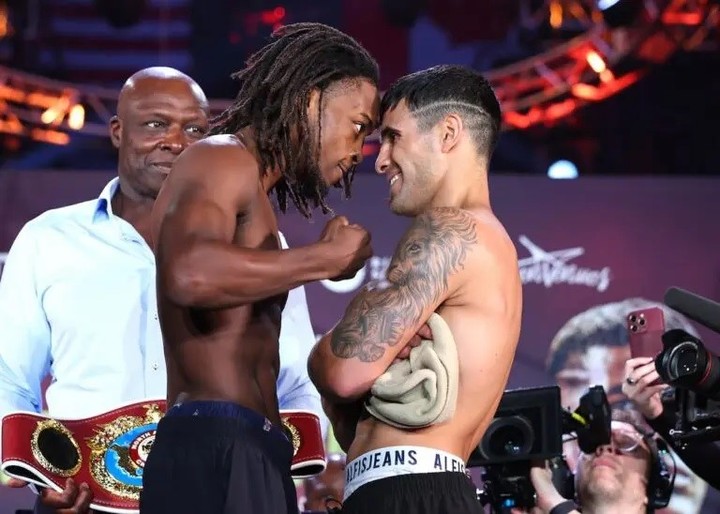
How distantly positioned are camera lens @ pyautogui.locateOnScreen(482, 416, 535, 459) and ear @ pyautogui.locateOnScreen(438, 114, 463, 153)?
134 centimetres

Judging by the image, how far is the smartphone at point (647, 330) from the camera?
12.4ft

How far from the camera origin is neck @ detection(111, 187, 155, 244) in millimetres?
3281

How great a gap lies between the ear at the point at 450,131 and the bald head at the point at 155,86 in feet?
3.65

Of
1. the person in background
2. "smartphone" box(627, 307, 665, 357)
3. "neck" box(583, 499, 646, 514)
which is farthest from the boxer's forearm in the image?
the person in background

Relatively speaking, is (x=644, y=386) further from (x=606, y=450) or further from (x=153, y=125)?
(x=153, y=125)

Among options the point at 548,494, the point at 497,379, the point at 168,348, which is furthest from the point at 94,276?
the point at 548,494

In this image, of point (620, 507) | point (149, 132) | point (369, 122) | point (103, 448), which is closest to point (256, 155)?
point (369, 122)

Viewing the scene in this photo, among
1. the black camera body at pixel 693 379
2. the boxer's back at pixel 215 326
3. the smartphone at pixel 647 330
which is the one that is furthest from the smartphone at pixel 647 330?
the boxer's back at pixel 215 326

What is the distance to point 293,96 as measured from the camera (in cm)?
247

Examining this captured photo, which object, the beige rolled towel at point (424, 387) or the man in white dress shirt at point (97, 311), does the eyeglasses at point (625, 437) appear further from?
the beige rolled towel at point (424, 387)

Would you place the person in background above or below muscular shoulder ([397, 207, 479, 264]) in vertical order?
above

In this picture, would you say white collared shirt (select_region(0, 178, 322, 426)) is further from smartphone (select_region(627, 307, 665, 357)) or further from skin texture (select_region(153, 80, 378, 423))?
smartphone (select_region(627, 307, 665, 357))

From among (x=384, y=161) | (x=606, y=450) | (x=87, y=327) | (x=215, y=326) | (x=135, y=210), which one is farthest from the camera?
(x=606, y=450)

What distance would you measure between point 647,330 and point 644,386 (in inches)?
7.1
